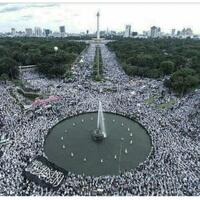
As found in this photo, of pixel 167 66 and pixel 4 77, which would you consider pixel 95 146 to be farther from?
pixel 167 66

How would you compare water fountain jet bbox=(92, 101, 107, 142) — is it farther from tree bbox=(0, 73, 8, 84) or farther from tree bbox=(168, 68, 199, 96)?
tree bbox=(0, 73, 8, 84)

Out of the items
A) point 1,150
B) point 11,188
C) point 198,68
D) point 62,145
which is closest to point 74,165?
point 62,145

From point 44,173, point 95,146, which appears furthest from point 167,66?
point 44,173

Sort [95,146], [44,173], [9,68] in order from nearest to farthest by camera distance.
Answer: [44,173] < [95,146] < [9,68]

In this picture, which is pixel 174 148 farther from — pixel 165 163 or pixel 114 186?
pixel 114 186

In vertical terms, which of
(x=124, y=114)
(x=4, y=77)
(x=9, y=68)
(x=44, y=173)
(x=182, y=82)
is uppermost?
(x=182, y=82)
